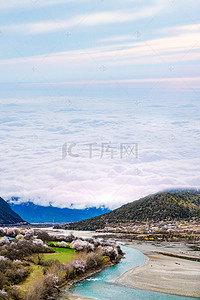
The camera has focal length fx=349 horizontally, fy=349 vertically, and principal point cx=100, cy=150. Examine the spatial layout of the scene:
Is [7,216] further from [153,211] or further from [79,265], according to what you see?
[79,265]

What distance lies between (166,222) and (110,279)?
50.2 metres

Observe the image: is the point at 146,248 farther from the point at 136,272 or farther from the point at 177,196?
the point at 177,196

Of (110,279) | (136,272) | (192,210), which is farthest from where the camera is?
(192,210)

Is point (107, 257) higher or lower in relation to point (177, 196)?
lower

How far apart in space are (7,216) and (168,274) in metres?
48.5

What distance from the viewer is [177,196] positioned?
3841 inches

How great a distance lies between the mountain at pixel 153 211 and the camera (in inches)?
3435

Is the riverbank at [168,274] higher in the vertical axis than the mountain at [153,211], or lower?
lower

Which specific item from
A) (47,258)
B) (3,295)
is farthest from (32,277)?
(47,258)

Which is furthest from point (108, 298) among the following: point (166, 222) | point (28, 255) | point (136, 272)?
point (166, 222)

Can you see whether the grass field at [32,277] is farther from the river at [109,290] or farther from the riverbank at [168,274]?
the riverbank at [168,274]

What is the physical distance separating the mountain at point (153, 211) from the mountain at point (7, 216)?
14.5 meters

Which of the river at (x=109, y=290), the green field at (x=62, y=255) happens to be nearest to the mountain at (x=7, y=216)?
the green field at (x=62, y=255)

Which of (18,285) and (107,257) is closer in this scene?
(18,285)
